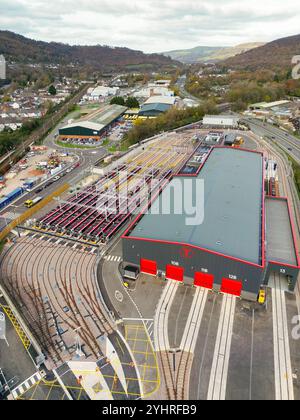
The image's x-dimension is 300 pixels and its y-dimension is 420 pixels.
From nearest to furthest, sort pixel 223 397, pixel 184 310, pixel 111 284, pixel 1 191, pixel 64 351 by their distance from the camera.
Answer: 1. pixel 223 397
2. pixel 64 351
3. pixel 184 310
4. pixel 111 284
5. pixel 1 191

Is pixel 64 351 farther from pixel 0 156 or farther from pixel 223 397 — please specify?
pixel 0 156

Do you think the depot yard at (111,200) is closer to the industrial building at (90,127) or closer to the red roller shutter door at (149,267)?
the red roller shutter door at (149,267)

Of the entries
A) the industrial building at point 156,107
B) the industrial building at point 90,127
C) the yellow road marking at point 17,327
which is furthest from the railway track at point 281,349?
the industrial building at point 156,107

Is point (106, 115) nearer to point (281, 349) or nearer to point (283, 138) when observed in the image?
point (283, 138)

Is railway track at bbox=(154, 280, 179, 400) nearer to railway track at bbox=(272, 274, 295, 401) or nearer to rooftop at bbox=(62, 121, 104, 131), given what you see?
railway track at bbox=(272, 274, 295, 401)

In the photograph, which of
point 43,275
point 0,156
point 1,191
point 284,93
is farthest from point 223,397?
point 284,93

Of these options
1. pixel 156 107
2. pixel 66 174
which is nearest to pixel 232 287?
pixel 66 174
